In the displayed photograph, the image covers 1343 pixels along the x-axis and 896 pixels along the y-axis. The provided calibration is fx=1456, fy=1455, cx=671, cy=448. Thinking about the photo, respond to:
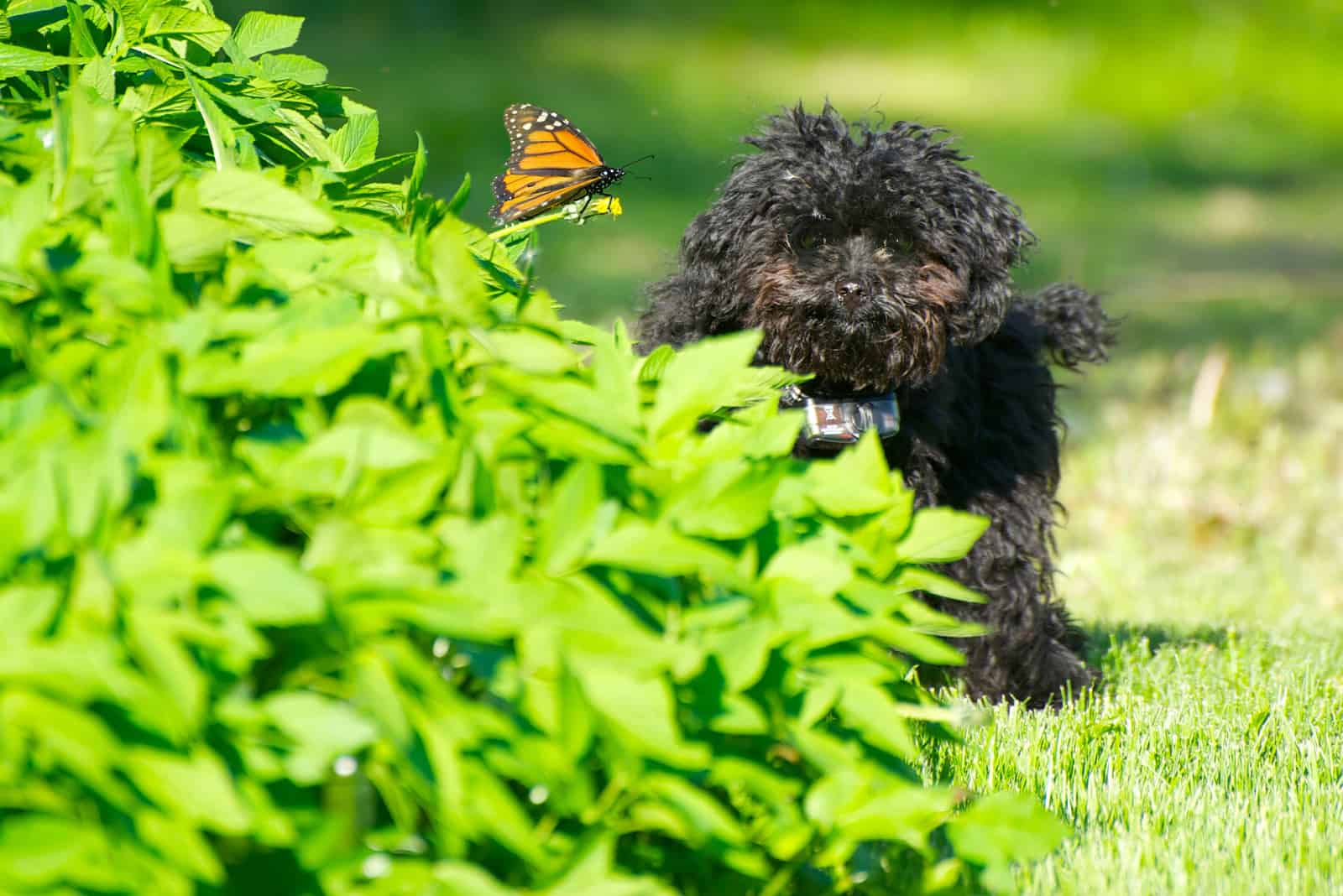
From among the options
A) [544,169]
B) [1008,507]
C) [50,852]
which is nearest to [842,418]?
[1008,507]

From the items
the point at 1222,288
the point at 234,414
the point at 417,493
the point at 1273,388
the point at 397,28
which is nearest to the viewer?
the point at 417,493

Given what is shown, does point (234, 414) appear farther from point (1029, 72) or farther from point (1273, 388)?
point (1029, 72)

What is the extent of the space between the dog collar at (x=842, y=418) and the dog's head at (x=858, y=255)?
0.19 ft

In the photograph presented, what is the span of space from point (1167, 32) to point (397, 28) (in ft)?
37.0

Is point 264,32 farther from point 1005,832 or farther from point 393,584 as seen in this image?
point 1005,832

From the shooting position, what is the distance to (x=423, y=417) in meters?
1.73

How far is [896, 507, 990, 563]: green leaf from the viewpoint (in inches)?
74.9

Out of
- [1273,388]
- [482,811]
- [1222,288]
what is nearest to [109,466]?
[482,811]

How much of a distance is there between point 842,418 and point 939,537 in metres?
1.47

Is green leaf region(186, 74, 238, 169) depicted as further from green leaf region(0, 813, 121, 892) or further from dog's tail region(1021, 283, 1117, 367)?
dog's tail region(1021, 283, 1117, 367)

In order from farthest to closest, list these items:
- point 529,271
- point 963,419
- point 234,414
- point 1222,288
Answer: point 1222,288 → point 963,419 → point 529,271 → point 234,414

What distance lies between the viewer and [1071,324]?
4.21m

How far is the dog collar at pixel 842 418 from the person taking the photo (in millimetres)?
3332

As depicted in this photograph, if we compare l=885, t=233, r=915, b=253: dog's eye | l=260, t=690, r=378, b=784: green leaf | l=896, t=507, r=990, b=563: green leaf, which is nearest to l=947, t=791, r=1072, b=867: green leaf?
l=896, t=507, r=990, b=563: green leaf
